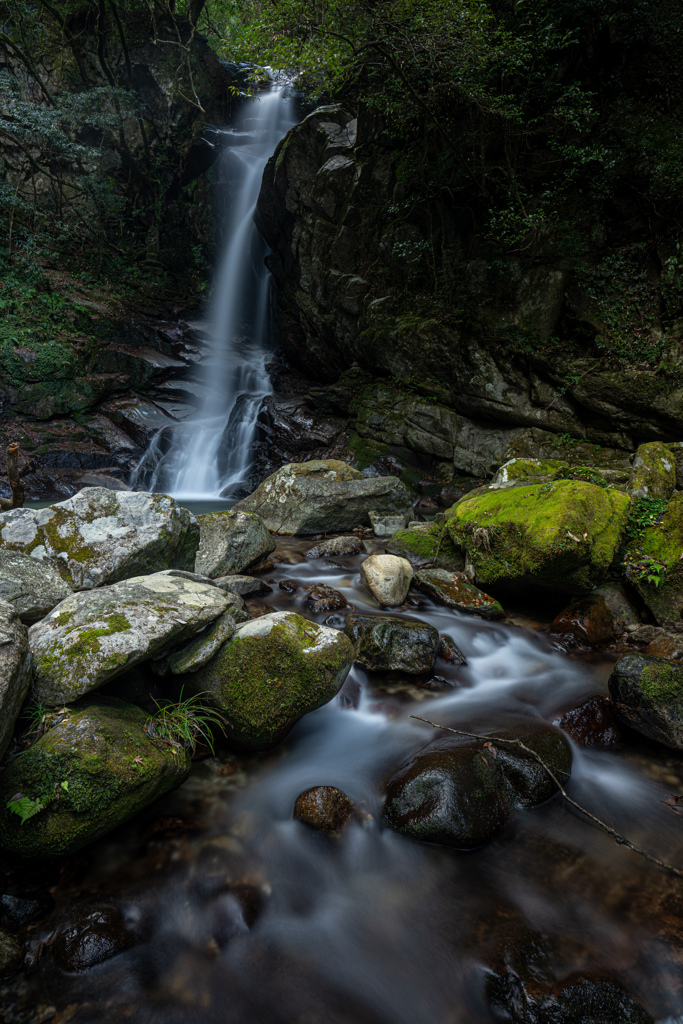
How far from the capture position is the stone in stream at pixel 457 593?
480 cm

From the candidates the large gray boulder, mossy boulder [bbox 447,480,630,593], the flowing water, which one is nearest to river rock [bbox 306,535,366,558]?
mossy boulder [bbox 447,480,630,593]

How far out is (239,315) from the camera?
58.3ft

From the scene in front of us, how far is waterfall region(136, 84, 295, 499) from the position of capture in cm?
1334

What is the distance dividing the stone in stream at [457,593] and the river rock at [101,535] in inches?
101

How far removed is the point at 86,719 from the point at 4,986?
0.97 meters

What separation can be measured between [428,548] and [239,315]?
14.9m

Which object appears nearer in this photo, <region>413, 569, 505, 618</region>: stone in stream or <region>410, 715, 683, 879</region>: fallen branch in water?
<region>410, 715, 683, 879</region>: fallen branch in water

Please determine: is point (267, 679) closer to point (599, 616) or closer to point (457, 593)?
point (457, 593)

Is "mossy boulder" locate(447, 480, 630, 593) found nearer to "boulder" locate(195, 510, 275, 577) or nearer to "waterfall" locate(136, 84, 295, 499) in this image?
"boulder" locate(195, 510, 275, 577)

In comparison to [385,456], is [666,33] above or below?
above

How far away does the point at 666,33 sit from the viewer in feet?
26.3

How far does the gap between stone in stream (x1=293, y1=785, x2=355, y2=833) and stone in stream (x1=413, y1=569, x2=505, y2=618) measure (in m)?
2.43

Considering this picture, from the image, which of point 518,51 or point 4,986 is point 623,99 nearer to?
point 518,51

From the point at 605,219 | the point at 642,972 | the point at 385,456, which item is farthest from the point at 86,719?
the point at 605,219
